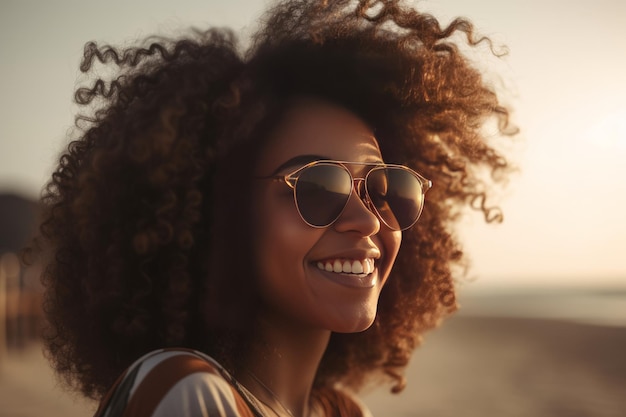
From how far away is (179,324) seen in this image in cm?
237

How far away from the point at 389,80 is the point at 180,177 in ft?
3.00

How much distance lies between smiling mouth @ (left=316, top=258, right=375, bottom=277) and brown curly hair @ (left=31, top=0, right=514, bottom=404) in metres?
0.25

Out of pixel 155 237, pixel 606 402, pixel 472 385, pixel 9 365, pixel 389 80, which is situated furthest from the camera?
pixel 9 365

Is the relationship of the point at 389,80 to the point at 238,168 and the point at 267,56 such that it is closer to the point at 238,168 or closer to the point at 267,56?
the point at 267,56

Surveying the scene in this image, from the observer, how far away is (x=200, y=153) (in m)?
2.47

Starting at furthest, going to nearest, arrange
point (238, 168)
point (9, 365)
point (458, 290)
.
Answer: point (9, 365) → point (458, 290) → point (238, 168)

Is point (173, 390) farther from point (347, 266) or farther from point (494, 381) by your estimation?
point (494, 381)

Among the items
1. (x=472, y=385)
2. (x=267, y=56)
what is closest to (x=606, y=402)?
(x=472, y=385)

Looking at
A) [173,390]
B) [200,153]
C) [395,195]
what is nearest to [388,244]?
[395,195]

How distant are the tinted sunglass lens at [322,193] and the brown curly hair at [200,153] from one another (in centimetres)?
20

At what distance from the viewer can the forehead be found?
2527 millimetres

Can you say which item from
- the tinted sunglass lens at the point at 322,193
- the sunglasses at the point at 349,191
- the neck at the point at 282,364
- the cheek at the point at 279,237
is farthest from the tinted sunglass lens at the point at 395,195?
the neck at the point at 282,364

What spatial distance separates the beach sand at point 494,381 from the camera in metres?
9.00

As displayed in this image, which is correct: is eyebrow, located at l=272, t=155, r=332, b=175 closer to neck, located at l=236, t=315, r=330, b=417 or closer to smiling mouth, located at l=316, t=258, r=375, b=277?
smiling mouth, located at l=316, t=258, r=375, b=277
